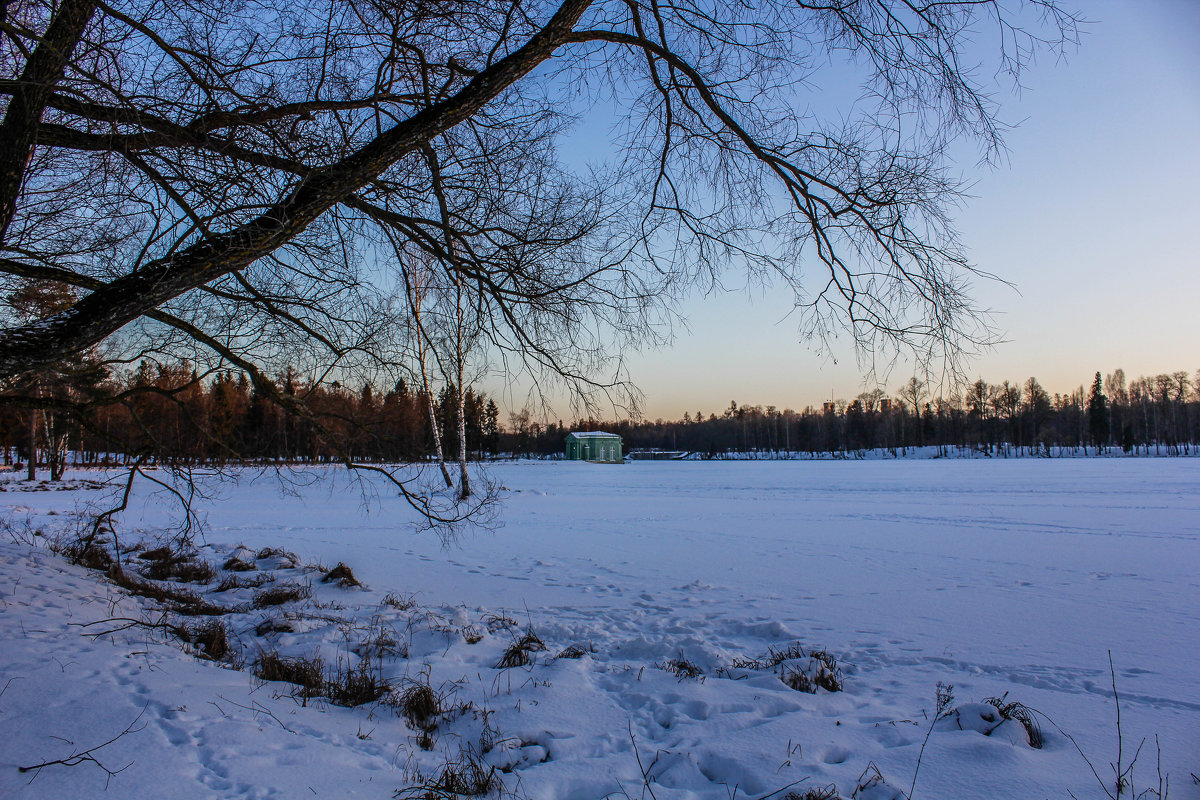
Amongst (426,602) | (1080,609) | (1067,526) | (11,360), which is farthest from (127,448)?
(1067,526)

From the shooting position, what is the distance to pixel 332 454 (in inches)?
184

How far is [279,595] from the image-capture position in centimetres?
620

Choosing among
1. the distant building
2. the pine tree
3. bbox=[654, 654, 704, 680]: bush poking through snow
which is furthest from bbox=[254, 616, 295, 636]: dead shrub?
the pine tree

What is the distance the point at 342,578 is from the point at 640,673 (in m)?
4.66

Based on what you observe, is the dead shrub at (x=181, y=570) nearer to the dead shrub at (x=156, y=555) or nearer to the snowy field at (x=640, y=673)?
the dead shrub at (x=156, y=555)

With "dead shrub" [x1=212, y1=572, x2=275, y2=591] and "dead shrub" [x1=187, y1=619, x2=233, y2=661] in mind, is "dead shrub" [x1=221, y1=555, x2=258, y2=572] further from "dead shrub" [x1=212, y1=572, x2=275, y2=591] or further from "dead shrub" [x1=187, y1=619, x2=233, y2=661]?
"dead shrub" [x1=187, y1=619, x2=233, y2=661]

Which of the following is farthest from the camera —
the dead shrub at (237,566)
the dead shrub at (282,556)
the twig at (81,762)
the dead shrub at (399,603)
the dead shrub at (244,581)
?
the dead shrub at (282,556)

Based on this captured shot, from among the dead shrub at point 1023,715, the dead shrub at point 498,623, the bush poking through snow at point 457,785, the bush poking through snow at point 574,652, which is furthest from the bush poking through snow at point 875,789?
the dead shrub at point 498,623

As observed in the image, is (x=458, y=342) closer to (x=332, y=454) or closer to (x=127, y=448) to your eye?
(x=332, y=454)

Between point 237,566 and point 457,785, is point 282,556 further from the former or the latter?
point 457,785

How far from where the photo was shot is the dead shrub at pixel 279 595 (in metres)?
6.04

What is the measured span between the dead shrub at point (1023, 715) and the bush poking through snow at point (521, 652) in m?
2.90

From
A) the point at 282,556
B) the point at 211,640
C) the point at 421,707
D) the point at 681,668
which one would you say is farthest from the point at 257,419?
the point at 282,556

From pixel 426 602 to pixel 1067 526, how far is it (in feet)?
40.0
